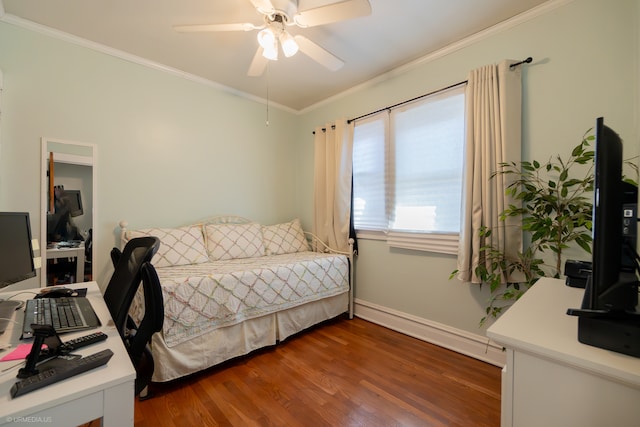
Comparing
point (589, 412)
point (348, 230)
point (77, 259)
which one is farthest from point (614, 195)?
point (77, 259)

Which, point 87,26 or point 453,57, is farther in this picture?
point 453,57

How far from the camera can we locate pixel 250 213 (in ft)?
10.3

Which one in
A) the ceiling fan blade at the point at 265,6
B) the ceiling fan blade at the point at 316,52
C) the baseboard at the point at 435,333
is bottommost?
the baseboard at the point at 435,333

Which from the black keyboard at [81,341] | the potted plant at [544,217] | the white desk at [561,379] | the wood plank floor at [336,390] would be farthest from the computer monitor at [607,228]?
the black keyboard at [81,341]

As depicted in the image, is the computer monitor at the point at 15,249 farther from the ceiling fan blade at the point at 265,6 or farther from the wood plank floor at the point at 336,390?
the ceiling fan blade at the point at 265,6

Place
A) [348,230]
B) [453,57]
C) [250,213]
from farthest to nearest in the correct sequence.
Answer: [250,213] < [348,230] < [453,57]

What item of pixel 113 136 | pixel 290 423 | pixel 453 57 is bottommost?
pixel 290 423

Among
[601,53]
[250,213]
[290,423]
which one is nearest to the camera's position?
[290,423]

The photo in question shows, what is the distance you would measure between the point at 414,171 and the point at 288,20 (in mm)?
1527

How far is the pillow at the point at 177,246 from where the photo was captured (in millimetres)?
2201

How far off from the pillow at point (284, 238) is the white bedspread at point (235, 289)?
0.92 feet

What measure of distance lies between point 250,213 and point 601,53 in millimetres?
3106

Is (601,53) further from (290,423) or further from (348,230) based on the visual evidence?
(290,423)

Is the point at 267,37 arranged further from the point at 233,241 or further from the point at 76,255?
the point at 76,255
